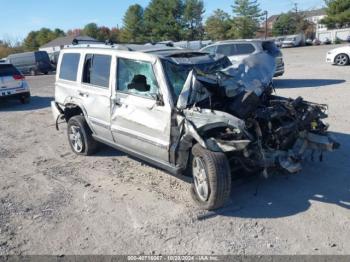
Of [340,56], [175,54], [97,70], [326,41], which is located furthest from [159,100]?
[326,41]

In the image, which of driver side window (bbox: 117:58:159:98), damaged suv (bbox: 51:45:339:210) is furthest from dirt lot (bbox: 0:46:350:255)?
driver side window (bbox: 117:58:159:98)

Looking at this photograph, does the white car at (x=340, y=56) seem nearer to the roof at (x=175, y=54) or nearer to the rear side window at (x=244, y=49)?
the rear side window at (x=244, y=49)

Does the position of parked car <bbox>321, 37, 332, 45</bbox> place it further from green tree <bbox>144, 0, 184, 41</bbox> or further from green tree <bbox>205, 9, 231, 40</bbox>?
green tree <bbox>144, 0, 184, 41</bbox>

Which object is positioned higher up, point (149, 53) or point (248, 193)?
point (149, 53)

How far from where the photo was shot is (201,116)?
4.18m

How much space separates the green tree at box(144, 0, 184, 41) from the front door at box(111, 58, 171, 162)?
58.0m

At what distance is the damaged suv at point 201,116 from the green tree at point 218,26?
6283 centimetres

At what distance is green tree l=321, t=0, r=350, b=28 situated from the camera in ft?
176

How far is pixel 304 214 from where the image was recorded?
4047mm

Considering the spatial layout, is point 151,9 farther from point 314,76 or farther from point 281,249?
point 281,249

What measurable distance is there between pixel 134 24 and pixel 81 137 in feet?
206

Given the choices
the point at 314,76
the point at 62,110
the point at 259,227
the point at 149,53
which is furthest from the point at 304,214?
the point at 314,76

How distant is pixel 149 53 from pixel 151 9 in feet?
203

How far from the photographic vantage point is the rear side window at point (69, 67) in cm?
634
